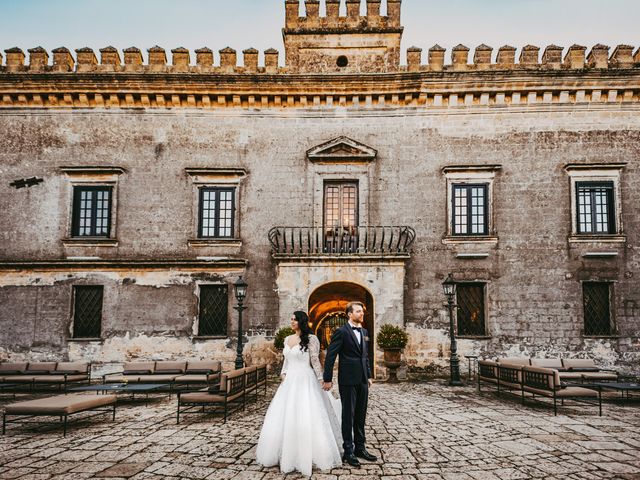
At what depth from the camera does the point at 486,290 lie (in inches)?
645

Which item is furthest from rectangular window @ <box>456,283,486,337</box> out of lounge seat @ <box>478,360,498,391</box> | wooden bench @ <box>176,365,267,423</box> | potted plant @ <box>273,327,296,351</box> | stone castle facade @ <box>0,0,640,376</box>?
wooden bench @ <box>176,365,267,423</box>

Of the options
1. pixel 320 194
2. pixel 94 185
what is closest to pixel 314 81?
pixel 320 194

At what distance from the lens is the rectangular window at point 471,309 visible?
16.4 m

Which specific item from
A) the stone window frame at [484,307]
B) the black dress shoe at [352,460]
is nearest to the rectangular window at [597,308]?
the stone window frame at [484,307]

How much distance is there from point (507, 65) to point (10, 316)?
61.5 ft

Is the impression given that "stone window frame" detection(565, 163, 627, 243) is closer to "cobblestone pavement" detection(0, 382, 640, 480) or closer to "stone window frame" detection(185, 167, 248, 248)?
"cobblestone pavement" detection(0, 382, 640, 480)

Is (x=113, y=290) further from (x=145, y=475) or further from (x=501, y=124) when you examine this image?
(x=501, y=124)

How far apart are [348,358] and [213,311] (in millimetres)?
10788

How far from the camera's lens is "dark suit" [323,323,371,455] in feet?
21.3

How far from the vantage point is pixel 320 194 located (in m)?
→ 17.0

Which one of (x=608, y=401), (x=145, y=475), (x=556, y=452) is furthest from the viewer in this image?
(x=608, y=401)

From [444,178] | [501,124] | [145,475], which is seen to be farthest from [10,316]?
[501,124]

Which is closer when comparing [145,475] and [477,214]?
[145,475]

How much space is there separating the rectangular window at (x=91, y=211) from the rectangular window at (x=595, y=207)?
1603cm
